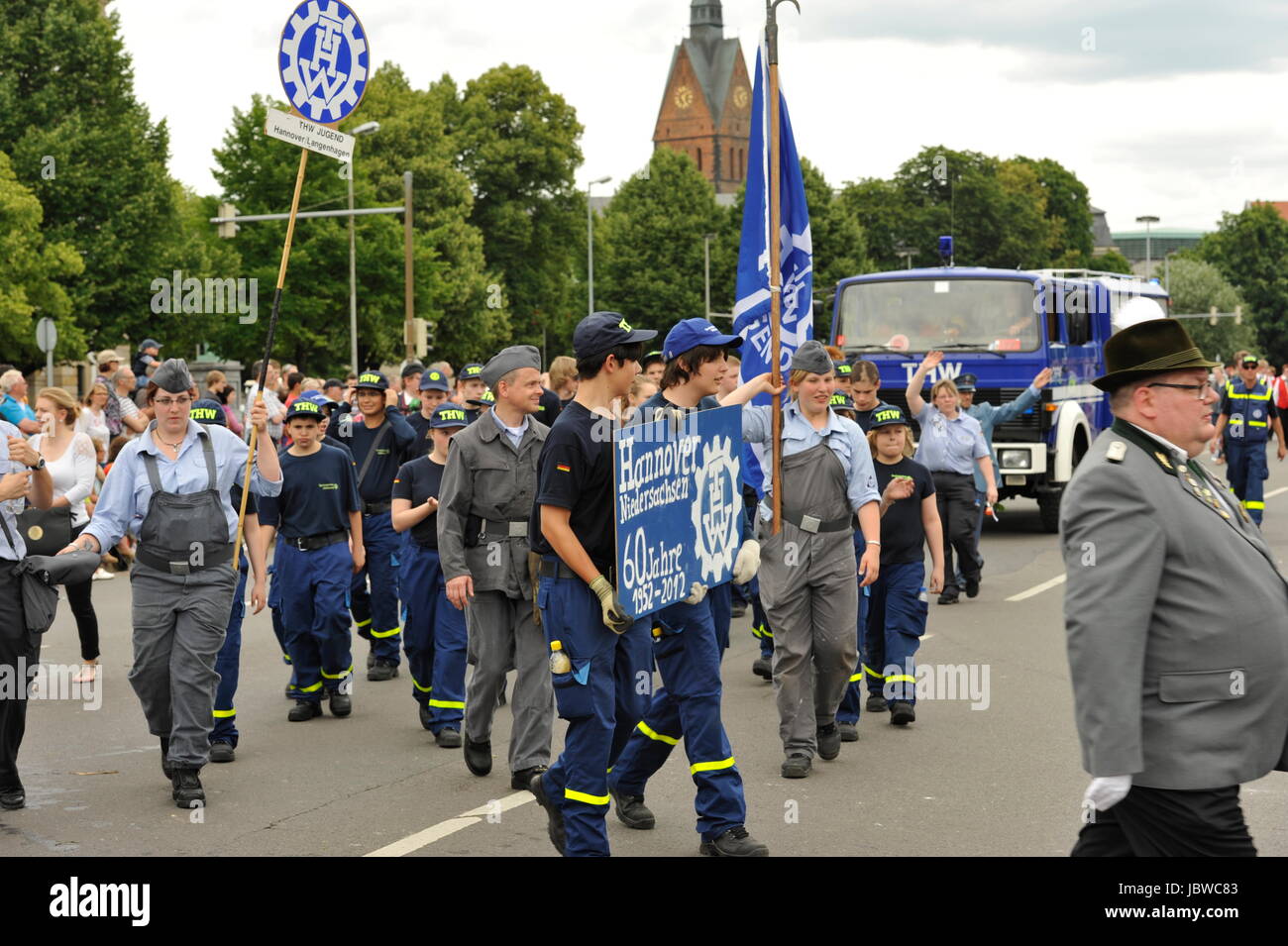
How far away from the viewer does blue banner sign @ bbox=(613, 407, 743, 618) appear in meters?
5.50

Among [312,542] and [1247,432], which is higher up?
[1247,432]

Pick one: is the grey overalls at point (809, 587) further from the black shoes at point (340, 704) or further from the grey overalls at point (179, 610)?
the black shoes at point (340, 704)

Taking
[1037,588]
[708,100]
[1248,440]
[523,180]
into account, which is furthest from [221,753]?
[708,100]

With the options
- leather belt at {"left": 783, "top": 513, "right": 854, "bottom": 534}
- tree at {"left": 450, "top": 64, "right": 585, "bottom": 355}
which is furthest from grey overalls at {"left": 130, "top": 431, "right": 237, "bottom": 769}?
tree at {"left": 450, "top": 64, "right": 585, "bottom": 355}

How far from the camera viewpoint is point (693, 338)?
20.0ft

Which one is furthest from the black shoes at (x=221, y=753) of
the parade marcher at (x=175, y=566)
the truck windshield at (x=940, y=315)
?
the truck windshield at (x=940, y=315)

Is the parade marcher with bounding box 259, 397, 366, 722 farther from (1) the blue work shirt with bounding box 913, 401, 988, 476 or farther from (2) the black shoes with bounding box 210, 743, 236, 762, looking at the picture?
(1) the blue work shirt with bounding box 913, 401, 988, 476

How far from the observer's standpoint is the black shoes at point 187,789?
699 centimetres

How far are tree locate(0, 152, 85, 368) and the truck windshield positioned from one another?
72.8 feet

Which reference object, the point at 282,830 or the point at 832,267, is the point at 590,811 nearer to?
the point at 282,830

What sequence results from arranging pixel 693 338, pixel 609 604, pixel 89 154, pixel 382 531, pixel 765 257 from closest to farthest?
1. pixel 609 604
2. pixel 693 338
3. pixel 765 257
4. pixel 382 531
5. pixel 89 154

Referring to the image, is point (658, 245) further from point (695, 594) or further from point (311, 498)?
point (695, 594)

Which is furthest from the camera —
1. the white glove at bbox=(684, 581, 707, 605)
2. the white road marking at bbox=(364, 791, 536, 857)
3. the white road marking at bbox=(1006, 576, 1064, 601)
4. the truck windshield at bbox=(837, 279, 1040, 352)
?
the truck windshield at bbox=(837, 279, 1040, 352)

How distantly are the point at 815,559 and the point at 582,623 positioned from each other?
2413 mm
